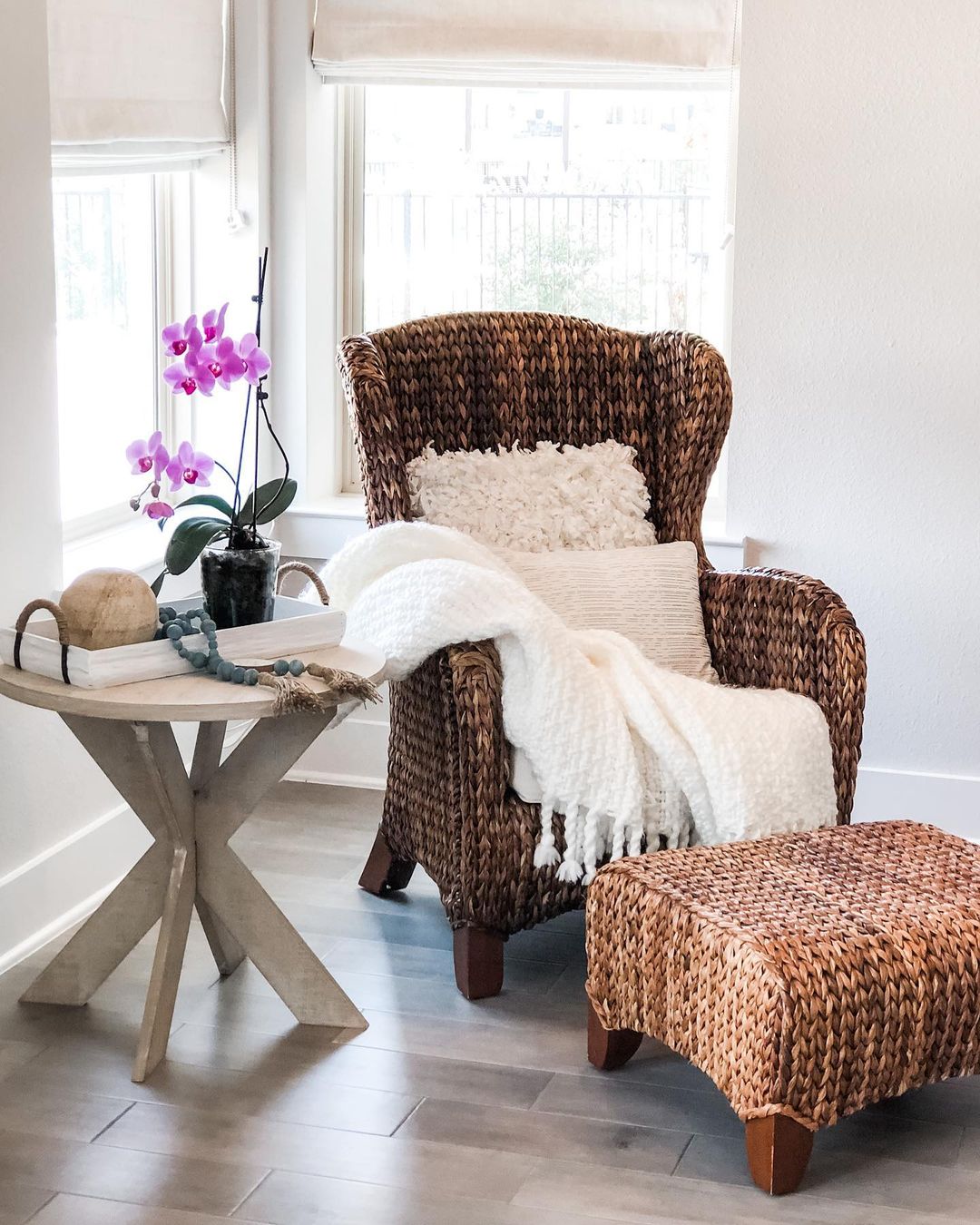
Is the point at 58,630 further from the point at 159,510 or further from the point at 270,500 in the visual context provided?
the point at 270,500

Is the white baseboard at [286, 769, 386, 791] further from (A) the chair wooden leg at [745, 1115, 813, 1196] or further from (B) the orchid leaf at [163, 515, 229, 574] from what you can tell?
(A) the chair wooden leg at [745, 1115, 813, 1196]

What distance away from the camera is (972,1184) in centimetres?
189

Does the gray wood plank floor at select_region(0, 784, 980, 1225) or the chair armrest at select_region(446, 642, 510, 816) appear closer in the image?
the gray wood plank floor at select_region(0, 784, 980, 1225)

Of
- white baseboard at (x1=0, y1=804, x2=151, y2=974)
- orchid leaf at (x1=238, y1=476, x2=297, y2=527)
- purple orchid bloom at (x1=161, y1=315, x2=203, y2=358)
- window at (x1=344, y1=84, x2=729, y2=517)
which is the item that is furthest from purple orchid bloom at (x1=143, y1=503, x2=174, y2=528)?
window at (x1=344, y1=84, x2=729, y2=517)

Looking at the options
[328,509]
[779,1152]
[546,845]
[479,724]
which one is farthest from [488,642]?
[328,509]

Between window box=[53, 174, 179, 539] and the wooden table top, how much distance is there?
0.98 m

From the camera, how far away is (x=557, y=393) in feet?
9.31

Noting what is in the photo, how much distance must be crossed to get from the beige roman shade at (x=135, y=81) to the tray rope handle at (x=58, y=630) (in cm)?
101

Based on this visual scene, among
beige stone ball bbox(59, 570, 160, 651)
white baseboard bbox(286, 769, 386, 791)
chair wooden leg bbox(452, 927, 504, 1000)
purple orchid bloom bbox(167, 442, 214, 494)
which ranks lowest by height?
white baseboard bbox(286, 769, 386, 791)

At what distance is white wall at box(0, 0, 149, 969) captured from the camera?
2.37 metres

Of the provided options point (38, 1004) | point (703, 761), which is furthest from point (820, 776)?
point (38, 1004)

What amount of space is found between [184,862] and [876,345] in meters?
1.74

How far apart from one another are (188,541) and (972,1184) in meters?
1.34

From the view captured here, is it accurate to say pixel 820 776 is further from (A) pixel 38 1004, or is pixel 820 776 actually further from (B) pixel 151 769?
(A) pixel 38 1004
